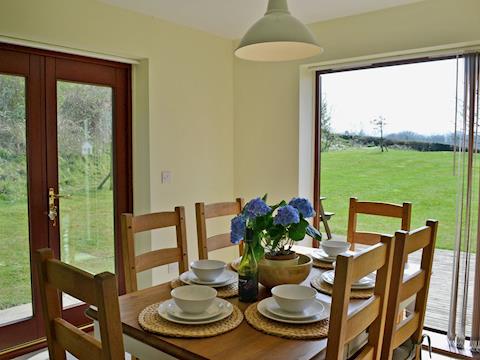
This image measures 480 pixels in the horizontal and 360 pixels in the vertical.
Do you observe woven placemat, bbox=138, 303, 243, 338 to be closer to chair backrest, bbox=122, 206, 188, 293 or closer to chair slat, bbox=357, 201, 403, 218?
chair backrest, bbox=122, 206, 188, 293

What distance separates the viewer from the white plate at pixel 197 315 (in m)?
1.55

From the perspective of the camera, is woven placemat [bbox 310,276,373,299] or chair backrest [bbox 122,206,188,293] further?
chair backrest [bbox 122,206,188,293]

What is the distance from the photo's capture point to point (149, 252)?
2.25 meters

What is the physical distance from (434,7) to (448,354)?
7.61 feet

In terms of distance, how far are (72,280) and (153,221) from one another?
1.06 metres

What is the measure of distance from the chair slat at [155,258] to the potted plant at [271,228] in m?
0.61

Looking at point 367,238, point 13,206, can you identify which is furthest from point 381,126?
point 13,206

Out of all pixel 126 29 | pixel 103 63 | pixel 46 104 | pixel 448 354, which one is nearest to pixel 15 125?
pixel 46 104

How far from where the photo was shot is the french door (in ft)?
9.29

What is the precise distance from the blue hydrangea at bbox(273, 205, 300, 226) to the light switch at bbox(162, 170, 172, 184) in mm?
1963

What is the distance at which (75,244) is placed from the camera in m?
3.21

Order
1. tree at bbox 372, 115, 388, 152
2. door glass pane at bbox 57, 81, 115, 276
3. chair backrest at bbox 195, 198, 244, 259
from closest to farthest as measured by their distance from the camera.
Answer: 1. chair backrest at bbox 195, 198, 244, 259
2. door glass pane at bbox 57, 81, 115, 276
3. tree at bbox 372, 115, 388, 152

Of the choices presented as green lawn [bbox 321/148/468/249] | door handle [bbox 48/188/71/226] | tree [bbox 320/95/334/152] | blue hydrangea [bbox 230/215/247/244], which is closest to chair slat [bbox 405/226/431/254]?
blue hydrangea [bbox 230/215/247/244]

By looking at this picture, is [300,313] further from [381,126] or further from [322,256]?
[381,126]
